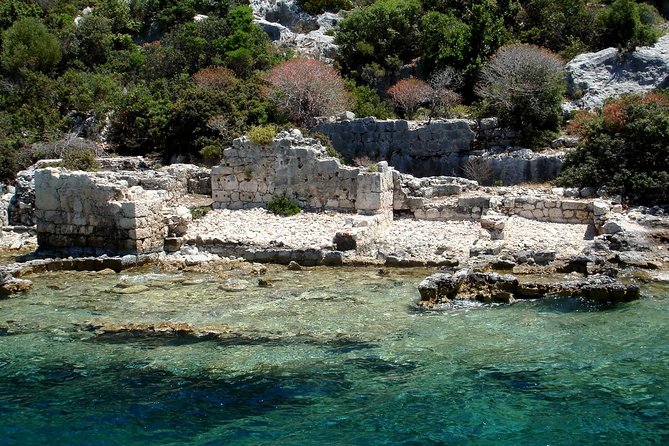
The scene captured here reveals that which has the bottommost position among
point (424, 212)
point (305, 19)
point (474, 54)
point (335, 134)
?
point (424, 212)

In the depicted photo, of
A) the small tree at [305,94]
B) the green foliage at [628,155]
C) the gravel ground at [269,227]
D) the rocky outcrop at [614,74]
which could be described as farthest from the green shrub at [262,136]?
the rocky outcrop at [614,74]

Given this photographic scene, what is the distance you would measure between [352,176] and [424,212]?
82.7 inches

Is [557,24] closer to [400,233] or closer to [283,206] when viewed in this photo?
[283,206]

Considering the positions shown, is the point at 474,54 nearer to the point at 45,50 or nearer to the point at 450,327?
the point at 45,50

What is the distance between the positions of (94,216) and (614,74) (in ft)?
65.4

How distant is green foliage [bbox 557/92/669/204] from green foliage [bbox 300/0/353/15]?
2290 cm

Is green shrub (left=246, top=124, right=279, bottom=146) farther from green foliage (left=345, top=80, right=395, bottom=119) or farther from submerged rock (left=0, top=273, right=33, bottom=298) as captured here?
green foliage (left=345, top=80, right=395, bottom=119)

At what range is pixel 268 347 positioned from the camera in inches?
422

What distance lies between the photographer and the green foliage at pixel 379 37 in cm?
3503

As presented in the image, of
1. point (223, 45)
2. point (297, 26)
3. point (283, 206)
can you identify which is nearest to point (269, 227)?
point (283, 206)

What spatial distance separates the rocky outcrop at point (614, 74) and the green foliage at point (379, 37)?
27.3ft

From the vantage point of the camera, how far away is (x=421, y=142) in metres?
25.4

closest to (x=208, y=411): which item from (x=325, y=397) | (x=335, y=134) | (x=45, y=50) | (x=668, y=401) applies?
(x=325, y=397)

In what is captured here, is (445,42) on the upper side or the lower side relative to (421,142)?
upper
